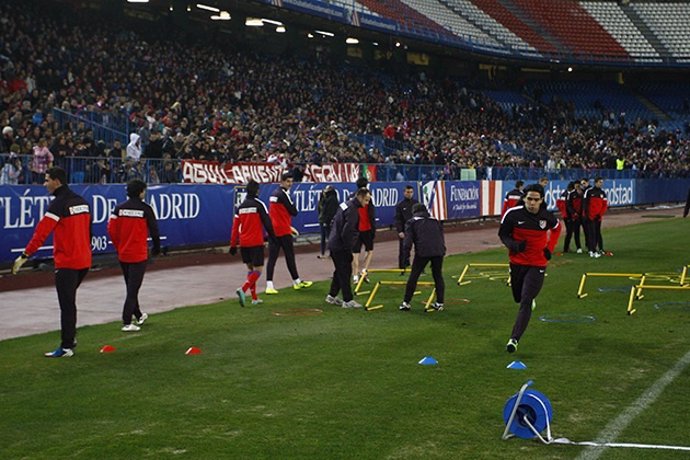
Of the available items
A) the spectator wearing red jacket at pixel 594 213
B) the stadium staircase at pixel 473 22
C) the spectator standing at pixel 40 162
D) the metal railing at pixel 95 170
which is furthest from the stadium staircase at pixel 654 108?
the spectator standing at pixel 40 162

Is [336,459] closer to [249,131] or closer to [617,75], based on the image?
[249,131]

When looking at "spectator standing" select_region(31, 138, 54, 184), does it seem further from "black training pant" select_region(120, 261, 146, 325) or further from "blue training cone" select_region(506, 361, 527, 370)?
"blue training cone" select_region(506, 361, 527, 370)

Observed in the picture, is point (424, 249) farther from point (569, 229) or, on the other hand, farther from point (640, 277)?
point (569, 229)

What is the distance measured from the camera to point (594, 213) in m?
25.9

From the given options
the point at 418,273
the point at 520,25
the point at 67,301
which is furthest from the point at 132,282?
the point at 520,25

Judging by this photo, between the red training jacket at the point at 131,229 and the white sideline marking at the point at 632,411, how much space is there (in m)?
6.78

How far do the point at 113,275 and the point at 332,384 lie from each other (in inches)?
483

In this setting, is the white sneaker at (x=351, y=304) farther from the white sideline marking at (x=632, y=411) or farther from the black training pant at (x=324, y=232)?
the black training pant at (x=324, y=232)

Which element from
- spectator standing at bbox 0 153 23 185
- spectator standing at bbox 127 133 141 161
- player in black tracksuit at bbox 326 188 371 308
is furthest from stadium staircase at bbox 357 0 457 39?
player in black tracksuit at bbox 326 188 371 308

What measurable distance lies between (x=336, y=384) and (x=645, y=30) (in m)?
65.9

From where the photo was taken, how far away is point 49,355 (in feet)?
38.6

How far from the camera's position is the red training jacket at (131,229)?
13.5 meters

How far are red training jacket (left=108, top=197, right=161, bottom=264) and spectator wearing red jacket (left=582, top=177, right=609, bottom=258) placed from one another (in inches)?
595

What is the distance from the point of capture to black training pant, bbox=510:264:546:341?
11.8 meters
